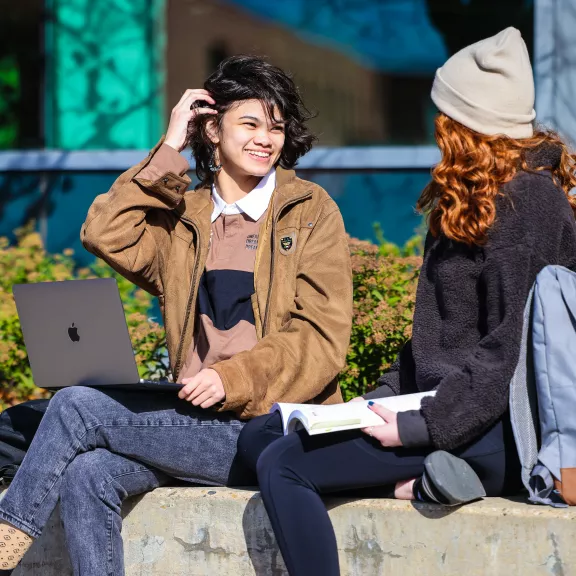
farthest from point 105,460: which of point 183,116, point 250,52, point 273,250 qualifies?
point 250,52

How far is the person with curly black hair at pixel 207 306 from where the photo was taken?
10.2ft

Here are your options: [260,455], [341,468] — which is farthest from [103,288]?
[341,468]

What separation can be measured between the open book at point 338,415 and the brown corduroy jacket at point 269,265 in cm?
25

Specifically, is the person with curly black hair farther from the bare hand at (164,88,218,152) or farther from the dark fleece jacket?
the dark fleece jacket

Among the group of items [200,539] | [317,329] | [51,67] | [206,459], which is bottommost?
[200,539]

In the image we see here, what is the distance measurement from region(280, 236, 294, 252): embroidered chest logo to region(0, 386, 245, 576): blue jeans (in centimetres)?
57

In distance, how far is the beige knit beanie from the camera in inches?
115

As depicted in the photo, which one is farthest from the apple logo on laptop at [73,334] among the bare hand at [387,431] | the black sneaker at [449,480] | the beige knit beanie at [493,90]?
the beige knit beanie at [493,90]

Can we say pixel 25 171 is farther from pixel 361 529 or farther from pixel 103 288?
pixel 361 529

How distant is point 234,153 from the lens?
11.8 ft

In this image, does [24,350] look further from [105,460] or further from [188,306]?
[105,460]

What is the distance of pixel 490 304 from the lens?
2826 mm

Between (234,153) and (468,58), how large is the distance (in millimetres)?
948

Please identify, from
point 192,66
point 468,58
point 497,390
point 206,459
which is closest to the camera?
point 497,390
